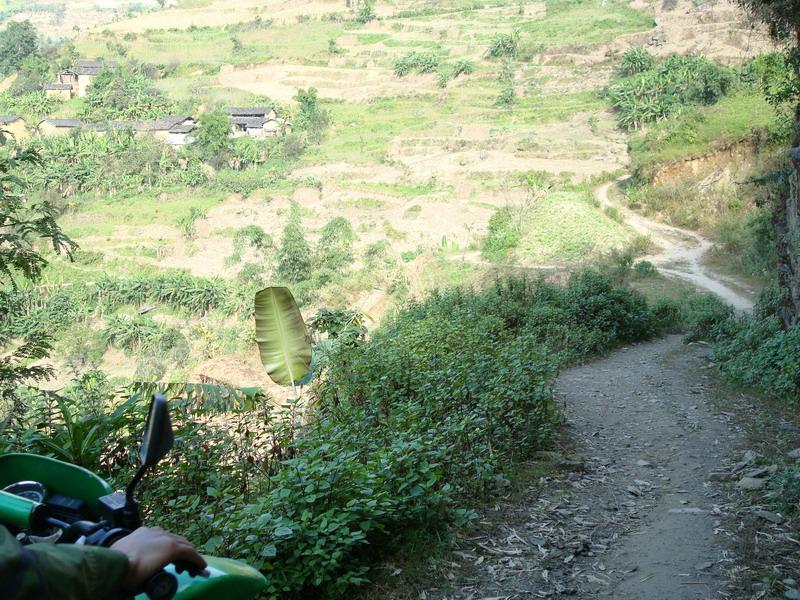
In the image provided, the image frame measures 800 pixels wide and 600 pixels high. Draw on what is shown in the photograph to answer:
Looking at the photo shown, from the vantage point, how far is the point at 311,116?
1869 inches

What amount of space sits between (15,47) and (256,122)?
32.9 m

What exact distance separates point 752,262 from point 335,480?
17452 mm

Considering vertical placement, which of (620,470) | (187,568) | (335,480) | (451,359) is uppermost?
(187,568)

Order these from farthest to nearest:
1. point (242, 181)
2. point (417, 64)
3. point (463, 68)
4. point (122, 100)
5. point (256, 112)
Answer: point (417, 64) → point (463, 68) → point (122, 100) → point (256, 112) → point (242, 181)

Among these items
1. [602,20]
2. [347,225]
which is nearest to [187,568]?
[347,225]

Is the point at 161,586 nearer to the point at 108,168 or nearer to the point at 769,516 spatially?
the point at 769,516

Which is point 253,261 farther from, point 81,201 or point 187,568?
point 187,568

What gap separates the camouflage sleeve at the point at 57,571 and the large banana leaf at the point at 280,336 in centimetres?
603

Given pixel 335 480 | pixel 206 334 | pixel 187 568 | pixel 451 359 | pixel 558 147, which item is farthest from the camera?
pixel 558 147

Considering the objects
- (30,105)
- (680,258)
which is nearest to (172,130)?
(30,105)

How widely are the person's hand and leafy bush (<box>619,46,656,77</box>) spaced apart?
47.9 metres

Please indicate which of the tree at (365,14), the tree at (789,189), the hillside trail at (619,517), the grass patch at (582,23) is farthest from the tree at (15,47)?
the hillside trail at (619,517)

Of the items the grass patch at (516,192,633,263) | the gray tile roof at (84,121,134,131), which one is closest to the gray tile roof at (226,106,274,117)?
the gray tile roof at (84,121,134,131)

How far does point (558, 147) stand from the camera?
38094 mm
